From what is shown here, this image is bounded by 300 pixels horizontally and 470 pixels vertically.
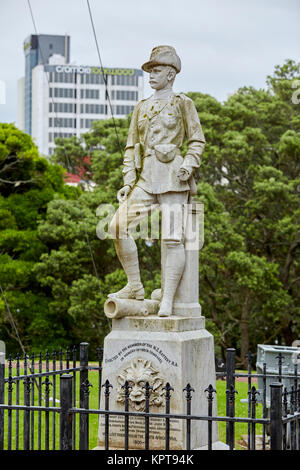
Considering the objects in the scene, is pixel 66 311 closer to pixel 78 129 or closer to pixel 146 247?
pixel 146 247

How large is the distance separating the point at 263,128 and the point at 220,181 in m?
2.58

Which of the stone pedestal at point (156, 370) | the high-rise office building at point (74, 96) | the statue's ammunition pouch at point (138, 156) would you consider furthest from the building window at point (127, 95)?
the stone pedestal at point (156, 370)

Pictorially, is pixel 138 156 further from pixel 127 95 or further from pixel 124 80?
pixel 124 80

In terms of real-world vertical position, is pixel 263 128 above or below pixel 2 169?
above

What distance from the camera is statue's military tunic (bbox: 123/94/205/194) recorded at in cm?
766

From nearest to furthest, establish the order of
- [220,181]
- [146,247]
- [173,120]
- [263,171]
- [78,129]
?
[173,120], [146,247], [263,171], [220,181], [78,129]

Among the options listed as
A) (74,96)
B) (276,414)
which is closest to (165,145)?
(276,414)

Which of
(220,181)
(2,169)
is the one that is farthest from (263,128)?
(2,169)

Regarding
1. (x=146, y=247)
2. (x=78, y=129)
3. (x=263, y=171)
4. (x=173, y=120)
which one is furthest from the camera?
(x=78, y=129)

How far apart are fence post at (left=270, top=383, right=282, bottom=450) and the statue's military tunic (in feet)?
9.69

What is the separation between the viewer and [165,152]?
7.66 m

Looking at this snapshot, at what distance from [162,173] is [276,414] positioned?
3.20 m

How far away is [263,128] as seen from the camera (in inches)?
981

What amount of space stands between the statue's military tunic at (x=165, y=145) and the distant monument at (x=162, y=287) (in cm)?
1
